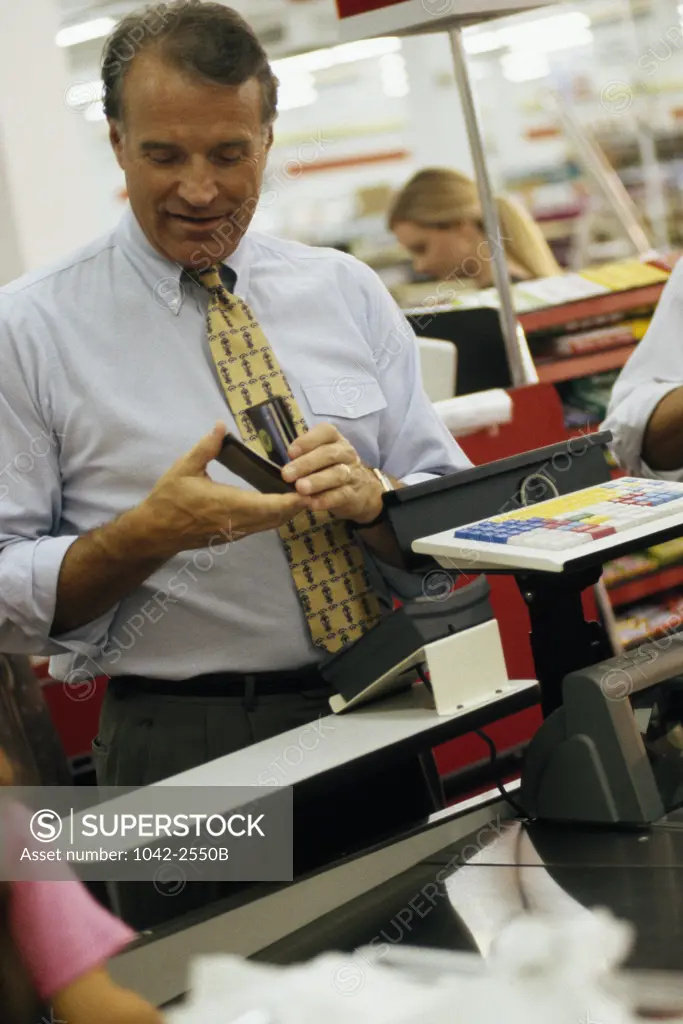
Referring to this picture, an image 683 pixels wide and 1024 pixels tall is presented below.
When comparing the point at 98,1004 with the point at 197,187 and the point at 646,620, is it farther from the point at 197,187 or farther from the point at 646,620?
the point at 646,620

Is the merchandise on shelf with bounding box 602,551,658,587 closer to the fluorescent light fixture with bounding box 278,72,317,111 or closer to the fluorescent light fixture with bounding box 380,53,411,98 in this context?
the fluorescent light fixture with bounding box 278,72,317,111

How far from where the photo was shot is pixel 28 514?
180 cm

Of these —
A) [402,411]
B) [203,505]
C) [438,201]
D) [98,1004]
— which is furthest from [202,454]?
[438,201]

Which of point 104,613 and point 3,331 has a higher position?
point 3,331

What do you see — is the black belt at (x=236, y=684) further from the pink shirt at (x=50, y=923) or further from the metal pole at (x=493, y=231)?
the metal pole at (x=493, y=231)

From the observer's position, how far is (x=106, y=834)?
1.34 metres

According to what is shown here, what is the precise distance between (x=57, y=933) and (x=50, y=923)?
1cm

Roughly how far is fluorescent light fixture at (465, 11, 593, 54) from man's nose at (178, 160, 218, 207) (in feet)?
39.2

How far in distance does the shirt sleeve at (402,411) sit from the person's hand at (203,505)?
0.45m

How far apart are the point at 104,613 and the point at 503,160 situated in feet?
43.5

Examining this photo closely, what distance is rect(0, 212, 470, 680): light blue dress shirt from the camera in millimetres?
1801

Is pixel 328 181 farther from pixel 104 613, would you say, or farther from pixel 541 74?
pixel 104 613

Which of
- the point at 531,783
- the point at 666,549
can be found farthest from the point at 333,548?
the point at 666,549

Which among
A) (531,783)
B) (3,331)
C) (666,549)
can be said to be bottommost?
(666,549)
